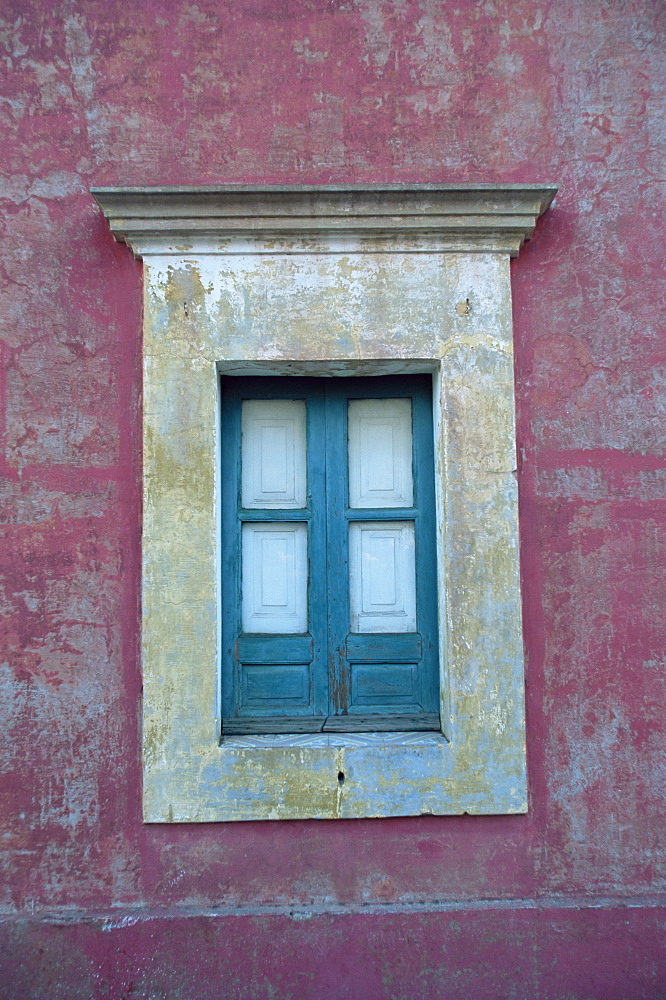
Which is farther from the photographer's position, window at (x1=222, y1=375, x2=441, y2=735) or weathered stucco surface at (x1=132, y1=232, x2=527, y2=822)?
window at (x1=222, y1=375, x2=441, y2=735)

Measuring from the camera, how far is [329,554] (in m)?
3.03

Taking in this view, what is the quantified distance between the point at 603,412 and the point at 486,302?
26.3 inches

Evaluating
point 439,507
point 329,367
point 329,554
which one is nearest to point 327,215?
point 329,367

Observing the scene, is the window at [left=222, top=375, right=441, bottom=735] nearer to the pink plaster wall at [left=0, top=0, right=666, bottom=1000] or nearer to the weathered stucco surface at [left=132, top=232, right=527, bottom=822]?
the weathered stucco surface at [left=132, top=232, right=527, bottom=822]

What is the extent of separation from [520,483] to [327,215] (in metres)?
1.35

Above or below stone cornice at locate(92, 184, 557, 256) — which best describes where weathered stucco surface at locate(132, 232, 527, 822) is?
below

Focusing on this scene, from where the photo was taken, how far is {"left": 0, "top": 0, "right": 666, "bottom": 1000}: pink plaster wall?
265cm

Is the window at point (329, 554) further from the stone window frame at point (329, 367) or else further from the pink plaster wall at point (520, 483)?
the pink plaster wall at point (520, 483)

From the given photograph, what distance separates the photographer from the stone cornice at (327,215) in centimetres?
276

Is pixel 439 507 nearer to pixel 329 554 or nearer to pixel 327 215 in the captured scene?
pixel 329 554

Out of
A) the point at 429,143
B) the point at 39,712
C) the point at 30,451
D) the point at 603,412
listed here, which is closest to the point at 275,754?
the point at 39,712

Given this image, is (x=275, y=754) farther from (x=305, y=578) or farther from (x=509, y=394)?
(x=509, y=394)

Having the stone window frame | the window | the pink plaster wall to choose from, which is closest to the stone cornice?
the stone window frame

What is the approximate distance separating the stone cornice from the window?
23.8 inches
